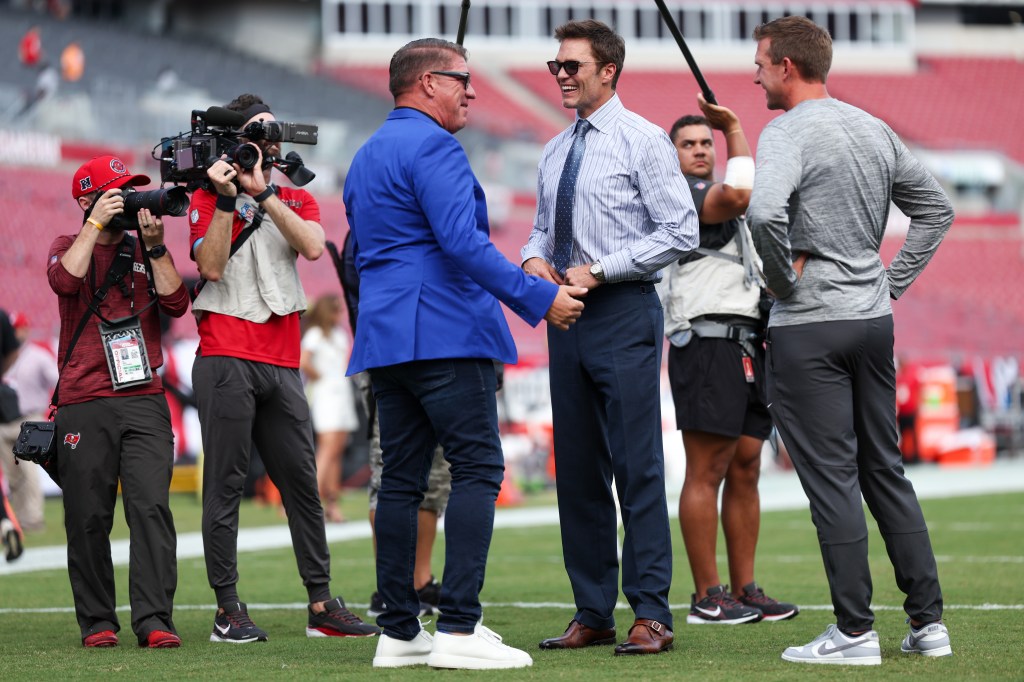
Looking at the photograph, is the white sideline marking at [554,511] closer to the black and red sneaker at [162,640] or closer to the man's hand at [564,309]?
the black and red sneaker at [162,640]

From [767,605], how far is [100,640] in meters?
2.84

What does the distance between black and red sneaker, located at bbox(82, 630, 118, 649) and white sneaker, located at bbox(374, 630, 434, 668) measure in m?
1.31

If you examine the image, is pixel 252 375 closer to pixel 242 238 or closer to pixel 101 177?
pixel 242 238

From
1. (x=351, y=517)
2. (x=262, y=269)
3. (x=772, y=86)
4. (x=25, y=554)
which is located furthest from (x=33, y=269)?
(x=772, y=86)

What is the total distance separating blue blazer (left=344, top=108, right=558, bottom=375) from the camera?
509cm

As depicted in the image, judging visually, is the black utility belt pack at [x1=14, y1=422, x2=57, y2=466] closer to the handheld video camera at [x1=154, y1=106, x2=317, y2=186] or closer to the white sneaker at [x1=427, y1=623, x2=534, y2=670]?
the handheld video camera at [x1=154, y1=106, x2=317, y2=186]

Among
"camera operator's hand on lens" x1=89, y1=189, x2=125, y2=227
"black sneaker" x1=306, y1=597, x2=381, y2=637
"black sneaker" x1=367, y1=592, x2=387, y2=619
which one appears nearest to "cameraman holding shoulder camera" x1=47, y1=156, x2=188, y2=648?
"camera operator's hand on lens" x1=89, y1=189, x2=125, y2=227

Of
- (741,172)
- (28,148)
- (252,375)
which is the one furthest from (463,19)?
(28,148)

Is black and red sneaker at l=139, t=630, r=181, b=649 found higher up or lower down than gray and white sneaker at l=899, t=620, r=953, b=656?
lower down

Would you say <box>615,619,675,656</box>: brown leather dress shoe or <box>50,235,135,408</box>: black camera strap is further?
<box>50,235,135,408</box>: black camera strap

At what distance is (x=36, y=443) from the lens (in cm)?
601

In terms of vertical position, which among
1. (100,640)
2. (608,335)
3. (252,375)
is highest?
(608,335)

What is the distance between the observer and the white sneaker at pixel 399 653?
517 cm

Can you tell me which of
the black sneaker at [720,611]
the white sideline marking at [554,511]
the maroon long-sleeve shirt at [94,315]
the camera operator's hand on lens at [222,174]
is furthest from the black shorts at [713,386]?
the white sideline marking at [554,511]
